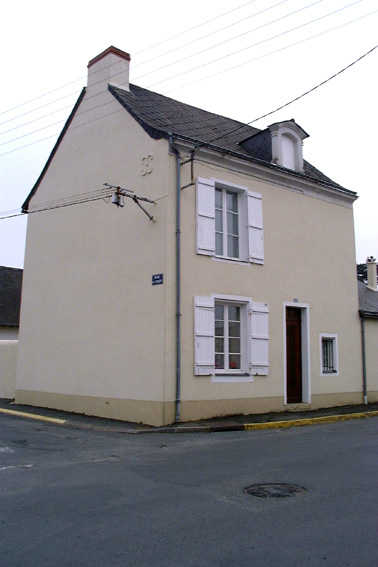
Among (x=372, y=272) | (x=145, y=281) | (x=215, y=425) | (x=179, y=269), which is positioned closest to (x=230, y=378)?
(x=215, y=425)

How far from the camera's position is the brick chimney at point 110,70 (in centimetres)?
1546

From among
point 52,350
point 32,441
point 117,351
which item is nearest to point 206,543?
point 32,441

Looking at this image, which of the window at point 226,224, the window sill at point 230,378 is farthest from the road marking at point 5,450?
the window at point 226,224

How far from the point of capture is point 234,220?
1428 cm

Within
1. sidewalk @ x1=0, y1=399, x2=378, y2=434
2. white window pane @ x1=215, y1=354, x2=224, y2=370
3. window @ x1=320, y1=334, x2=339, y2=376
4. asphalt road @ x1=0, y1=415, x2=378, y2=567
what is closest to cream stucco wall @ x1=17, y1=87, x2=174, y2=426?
sidewalk @ x1=0, y1=399, x2=378, y2=434

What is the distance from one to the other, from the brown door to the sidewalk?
636 mm

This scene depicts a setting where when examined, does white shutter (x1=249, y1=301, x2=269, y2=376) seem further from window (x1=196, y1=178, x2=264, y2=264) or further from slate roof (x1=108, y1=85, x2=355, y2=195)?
slate roof (x1=108, y1=85, x2=355, y2=195)

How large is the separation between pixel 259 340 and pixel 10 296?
20.6 metres

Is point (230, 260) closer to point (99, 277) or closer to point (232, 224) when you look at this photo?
point (232, 224)

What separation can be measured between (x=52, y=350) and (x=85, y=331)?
5.53ft

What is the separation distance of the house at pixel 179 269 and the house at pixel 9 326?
1.32 metres

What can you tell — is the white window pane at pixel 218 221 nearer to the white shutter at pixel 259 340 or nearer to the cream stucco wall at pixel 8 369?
the white shutter at pixel 259 340

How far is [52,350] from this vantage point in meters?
15.4

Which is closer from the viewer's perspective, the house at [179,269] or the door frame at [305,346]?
the house at [179,269]
